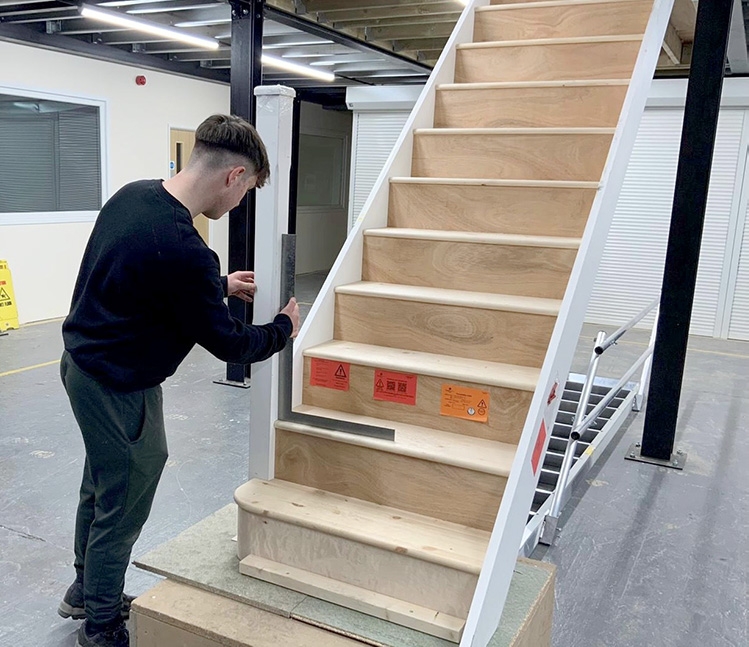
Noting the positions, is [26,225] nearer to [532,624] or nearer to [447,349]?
[447,349]

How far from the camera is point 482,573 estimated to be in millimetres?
1665

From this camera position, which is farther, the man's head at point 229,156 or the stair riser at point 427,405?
the stair riser at point 427,405

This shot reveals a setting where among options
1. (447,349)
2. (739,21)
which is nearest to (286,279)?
(447,349)

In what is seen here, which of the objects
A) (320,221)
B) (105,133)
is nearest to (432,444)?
(105,133)

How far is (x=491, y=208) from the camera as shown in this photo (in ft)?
8.79

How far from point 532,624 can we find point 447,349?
35.5 inches

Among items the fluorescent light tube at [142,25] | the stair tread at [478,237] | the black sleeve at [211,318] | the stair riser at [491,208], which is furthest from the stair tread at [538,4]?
the fluorescent light tube at [142,25]

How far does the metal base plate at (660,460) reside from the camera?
166 inches

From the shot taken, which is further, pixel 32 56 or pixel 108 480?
pixel 32 56

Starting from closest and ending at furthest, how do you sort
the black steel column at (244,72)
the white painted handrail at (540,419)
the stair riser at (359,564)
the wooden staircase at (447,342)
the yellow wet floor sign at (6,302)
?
the white painted handrail at (540,419)
the stair riser at (359,564)
the wooden staircase at (447,342)
the black steel column at (244,72)
the yellow wet floor sign at (6,302)

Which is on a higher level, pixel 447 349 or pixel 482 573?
pixel 447 349

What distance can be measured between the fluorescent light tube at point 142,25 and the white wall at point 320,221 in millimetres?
4803

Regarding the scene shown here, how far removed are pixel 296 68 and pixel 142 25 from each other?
2.46m

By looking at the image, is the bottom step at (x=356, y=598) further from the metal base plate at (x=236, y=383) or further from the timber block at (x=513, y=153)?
the metal base plate at (x=236, y=383)
